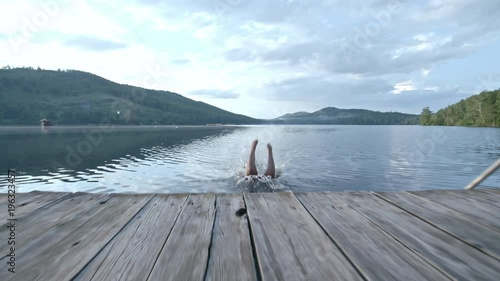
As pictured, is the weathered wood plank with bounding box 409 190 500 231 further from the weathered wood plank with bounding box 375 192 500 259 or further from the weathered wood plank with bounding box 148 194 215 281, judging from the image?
the weathered wood plank with bounding box 148 194 215 281

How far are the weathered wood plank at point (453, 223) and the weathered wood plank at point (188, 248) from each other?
2.28 m

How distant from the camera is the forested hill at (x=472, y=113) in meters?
99.4

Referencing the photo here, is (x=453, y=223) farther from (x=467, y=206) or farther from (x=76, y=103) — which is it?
(x=76, y=103)

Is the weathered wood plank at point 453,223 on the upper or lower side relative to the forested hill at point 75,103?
lower

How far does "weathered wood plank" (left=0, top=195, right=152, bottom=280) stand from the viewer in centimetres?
164

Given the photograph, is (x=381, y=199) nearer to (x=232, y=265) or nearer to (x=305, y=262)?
(x=305, y=262)

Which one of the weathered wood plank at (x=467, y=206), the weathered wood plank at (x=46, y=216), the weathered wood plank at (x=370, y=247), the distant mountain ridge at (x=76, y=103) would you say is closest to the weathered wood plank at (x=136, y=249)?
the weathered wood plank at (x=46, y=216)

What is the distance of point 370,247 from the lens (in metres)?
1.98

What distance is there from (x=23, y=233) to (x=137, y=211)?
3.15 ft

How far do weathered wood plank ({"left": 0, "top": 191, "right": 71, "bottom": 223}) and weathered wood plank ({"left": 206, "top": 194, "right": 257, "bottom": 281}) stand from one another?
2.19 metres

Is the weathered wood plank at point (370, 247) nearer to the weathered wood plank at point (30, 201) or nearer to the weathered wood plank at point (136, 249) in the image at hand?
the weathered wood plank at point (136, 249)

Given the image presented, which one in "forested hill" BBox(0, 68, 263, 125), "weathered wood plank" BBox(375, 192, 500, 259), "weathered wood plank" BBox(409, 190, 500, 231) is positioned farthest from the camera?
"forested hill" BBox(0, 68, 263, 125)

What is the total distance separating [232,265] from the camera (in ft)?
5.63

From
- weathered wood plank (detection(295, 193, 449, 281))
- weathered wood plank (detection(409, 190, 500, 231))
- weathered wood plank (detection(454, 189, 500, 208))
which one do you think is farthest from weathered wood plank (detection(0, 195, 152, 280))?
weathered wood plank (detection(454, 189, 500, 208))
